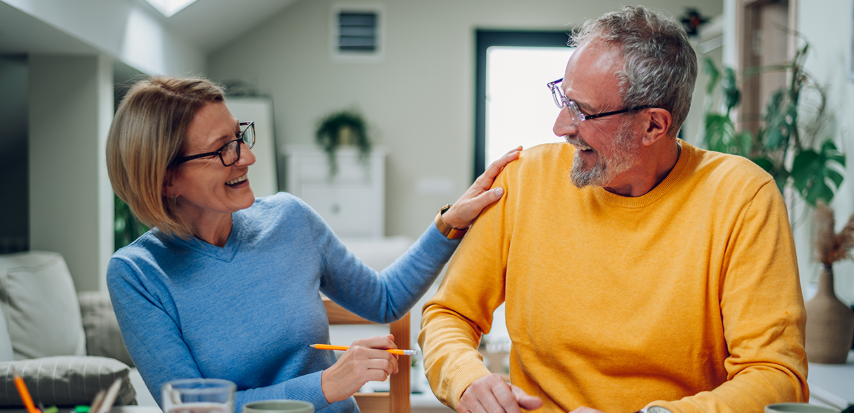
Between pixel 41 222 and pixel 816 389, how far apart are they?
326cm

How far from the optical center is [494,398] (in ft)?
3.34

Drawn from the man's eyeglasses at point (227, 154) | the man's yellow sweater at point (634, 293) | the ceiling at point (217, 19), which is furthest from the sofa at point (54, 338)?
the ceiling at point (217, 19)

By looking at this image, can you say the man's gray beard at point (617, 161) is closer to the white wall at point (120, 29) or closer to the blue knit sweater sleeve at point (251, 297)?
the blue knit sweater sleeve at point (251, 297)

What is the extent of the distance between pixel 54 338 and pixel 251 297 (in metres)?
1.71

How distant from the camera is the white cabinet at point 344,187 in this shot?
16.2 feet

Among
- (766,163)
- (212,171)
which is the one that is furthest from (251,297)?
(766,163)

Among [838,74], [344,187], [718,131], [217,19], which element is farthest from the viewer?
[344,187]

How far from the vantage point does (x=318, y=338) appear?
1.29 meters

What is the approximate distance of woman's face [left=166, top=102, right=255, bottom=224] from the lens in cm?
120

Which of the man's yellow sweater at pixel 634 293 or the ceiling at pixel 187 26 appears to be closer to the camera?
the man's yellow sweater at pixel 634 293

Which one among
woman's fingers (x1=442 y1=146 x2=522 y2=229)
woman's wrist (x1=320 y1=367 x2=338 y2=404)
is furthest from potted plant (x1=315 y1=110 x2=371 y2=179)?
woman's wrist (x1=320 y1=367 x2=338 y2=404)

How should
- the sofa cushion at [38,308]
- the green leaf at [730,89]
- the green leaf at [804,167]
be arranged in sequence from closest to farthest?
1. the sofa cushion at [38,308]
2. the green leaf at [804,167]
3. the green leaf at [730,89]

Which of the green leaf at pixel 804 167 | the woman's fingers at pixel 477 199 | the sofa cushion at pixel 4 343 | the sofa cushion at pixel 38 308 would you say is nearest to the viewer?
the woman's fingers at pixel 477 199

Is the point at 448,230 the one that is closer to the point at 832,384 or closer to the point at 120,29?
the point at 832,384
